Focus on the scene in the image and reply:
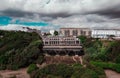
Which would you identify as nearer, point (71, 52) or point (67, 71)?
point (67, 71)

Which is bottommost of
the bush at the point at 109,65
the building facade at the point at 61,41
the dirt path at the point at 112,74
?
the dirt path at the point at 112,74

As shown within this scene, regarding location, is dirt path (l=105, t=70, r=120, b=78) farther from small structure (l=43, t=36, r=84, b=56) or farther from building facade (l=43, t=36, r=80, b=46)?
building facade (l=43, t=36, r=80, b=46)

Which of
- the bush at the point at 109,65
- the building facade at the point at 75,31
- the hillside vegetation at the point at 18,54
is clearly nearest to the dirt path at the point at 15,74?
the hillside vegetation at the point at 18,54

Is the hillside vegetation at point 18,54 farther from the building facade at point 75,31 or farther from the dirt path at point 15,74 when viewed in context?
the building facade at point 75,31

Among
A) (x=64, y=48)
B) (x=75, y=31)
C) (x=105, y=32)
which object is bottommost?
(x=64, y=48)

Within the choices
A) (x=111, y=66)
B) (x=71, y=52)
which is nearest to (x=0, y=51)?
(x=71, y=52)

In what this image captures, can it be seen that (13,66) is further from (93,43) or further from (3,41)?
(93,43)

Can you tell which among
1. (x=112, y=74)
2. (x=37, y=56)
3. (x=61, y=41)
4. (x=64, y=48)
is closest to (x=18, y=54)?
(x=37, y=56)

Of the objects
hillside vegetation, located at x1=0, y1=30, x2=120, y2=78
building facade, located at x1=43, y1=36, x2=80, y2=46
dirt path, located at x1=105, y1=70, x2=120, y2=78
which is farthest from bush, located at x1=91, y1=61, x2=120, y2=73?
building facade, located at x1=43, y1=36, x2=80, y2=46

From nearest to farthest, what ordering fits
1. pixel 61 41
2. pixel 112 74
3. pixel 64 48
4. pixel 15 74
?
1. pixel 112 74
2. pixel 15 74
3. pixel 64 48
4. pixel 61 41

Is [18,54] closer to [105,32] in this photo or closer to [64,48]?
[64,48]

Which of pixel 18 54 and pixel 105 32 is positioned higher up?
pixel 105 32
